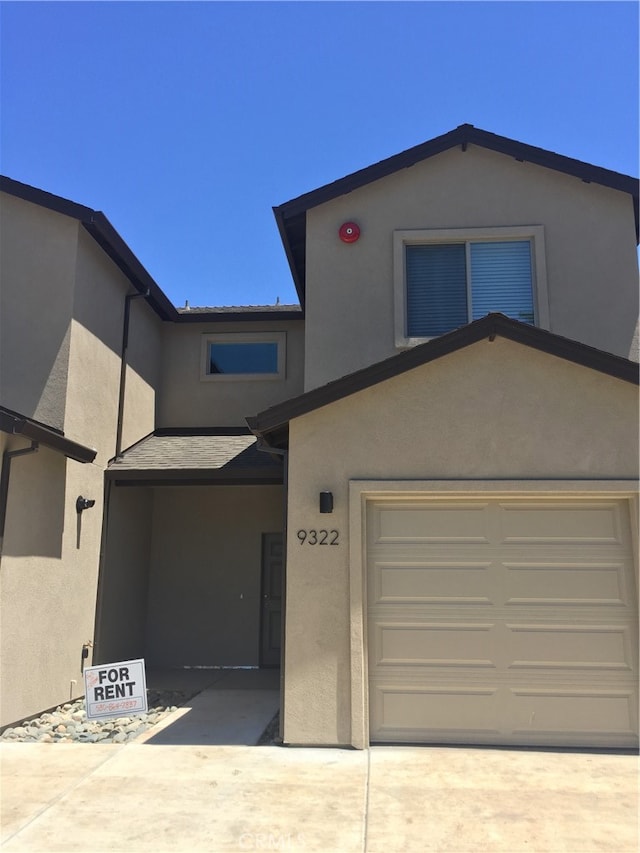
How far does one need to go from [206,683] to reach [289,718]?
148 inches

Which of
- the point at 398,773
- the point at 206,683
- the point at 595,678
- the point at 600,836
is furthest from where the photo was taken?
the point at 206,683

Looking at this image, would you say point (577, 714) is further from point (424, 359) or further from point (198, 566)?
point (198, 566)

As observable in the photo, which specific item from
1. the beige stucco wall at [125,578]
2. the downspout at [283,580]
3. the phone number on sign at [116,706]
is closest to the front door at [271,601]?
the beige stucco wall at [125,578]

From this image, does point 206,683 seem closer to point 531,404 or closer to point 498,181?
point 531,404

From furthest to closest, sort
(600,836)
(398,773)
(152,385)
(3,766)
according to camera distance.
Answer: (152,385)
(3,766)
(398,773)
(600,836)

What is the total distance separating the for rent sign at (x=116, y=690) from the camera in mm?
5254

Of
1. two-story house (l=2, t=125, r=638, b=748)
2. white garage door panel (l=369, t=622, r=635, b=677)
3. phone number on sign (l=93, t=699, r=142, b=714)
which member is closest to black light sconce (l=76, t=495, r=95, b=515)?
two-story house (l=2, t=125, r=638, b=748)

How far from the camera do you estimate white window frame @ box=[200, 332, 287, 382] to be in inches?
490

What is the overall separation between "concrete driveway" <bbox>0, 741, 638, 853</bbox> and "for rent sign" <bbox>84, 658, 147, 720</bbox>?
2.38ft

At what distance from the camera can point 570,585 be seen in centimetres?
695

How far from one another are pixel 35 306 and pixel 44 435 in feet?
8.30

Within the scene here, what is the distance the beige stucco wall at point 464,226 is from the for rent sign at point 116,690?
5404 millimetres

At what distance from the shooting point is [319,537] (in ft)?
→ 23.4

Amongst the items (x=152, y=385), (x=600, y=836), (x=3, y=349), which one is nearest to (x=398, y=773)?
(x=600, y=836)
